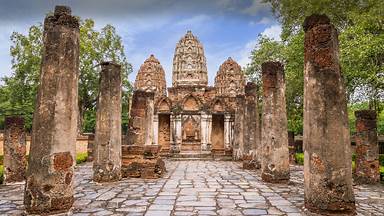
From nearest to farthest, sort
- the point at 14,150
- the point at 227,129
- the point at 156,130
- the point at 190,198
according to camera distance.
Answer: the point at 190,198 < the point at 14,150 < the point at 156,130 < the point at 227,129

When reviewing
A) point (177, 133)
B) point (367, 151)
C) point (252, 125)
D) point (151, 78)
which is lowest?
point (367, 151)

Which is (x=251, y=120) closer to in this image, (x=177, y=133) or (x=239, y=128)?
(x=239, y=128)

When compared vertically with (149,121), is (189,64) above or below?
above

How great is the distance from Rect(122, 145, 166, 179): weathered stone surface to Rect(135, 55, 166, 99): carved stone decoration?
2653 centimetres

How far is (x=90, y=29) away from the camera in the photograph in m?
31.3

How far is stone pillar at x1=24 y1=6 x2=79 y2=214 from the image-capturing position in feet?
19.1

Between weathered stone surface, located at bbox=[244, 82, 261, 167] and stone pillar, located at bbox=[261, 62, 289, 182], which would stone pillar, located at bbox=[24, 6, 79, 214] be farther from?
weathered stone surface, located at bbox=[244, 82, 261, 167]

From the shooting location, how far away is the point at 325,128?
5.96 metres

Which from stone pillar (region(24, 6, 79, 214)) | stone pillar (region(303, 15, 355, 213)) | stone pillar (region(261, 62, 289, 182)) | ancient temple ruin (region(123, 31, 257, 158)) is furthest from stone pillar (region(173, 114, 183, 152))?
stone pillar (region(303, 15, 355, 213))

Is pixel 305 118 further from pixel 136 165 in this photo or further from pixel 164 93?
pixel 164 93

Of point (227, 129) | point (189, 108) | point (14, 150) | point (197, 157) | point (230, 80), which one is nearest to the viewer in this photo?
point (14, 150)

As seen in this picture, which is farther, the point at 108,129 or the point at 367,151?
the point at 367,151

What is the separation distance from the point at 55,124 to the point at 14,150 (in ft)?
18.6

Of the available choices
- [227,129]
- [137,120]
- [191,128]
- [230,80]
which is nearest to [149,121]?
[137,120]
